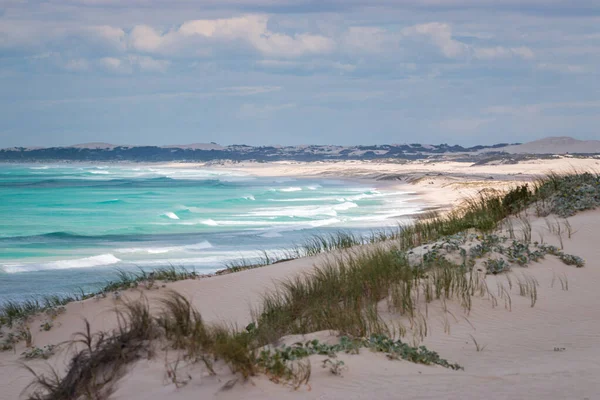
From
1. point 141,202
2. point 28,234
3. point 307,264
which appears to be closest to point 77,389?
point 307,264

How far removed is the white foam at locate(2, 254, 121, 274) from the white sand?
8530 millimetres

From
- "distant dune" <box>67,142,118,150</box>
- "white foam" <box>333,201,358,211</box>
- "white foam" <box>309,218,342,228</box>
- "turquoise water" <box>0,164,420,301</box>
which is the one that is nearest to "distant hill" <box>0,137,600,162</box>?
"distant dune" <box>67,142,118,150</box>

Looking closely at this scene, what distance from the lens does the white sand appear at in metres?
4.91

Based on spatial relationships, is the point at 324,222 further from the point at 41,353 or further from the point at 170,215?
the point at 41,353

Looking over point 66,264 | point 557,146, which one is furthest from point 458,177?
point 557,146

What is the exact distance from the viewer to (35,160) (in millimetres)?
159000

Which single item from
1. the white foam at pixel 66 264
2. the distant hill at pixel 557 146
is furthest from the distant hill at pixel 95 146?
the white foam at pixel 66 264

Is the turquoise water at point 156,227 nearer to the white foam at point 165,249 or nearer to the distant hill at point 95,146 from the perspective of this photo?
the white foam at point 165,249

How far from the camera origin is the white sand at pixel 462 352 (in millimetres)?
4914

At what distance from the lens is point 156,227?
97.6ft

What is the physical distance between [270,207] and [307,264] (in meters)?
24.2

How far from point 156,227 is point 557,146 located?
10381 centimetres

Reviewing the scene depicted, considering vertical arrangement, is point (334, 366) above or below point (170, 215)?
above

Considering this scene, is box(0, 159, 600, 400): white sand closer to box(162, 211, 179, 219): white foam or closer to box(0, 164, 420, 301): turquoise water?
box(0, 164, 420, 301): turquoise water
